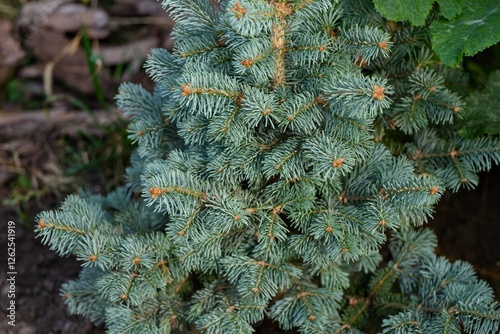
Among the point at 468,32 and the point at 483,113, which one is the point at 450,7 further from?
the point at 483,113

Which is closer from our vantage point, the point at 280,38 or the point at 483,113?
the point at 280,38

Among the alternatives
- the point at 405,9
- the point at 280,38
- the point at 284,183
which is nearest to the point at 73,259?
the point at 284,183

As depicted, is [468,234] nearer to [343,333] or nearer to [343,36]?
[343,333]

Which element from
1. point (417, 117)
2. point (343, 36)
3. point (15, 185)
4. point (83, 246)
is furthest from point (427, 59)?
point (15, 185)

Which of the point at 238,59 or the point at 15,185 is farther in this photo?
the point at 15,185

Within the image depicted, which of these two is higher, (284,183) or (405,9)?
(405,9)

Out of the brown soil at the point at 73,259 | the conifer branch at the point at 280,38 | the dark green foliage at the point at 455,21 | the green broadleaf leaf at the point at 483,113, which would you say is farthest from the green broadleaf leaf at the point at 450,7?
the brown soil at the point at 73,259
